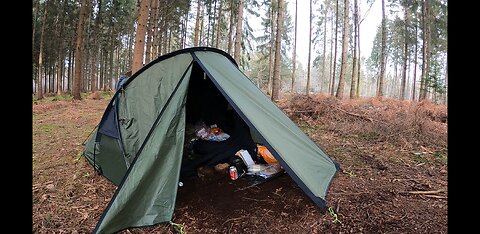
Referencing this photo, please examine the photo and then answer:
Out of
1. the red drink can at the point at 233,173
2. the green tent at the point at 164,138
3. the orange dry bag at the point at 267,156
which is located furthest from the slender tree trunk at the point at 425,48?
the red drink can at the point at 233,173

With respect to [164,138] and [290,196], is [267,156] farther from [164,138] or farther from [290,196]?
[164,138]

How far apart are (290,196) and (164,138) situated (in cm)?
187

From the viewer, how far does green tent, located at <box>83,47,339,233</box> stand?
2811 millimetres

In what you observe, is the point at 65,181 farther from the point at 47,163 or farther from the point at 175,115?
the point at 175,115

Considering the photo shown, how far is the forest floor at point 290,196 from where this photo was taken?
9.49 feet

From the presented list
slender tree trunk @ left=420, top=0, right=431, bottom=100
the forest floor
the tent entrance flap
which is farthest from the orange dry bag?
slender tree trunk @ left=420, top=0, right=431, bottom=100

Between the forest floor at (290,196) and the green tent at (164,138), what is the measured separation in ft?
0.82

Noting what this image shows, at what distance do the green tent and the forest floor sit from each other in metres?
0.25

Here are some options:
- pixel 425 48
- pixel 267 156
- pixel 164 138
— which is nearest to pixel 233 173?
pixel 267 156

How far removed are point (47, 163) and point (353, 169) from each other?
18.2ft

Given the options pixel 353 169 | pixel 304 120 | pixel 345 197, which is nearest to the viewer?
pixel 345 197

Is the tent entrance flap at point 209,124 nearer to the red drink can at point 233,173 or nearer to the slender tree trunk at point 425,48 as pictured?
the red drink can at point 233,173
